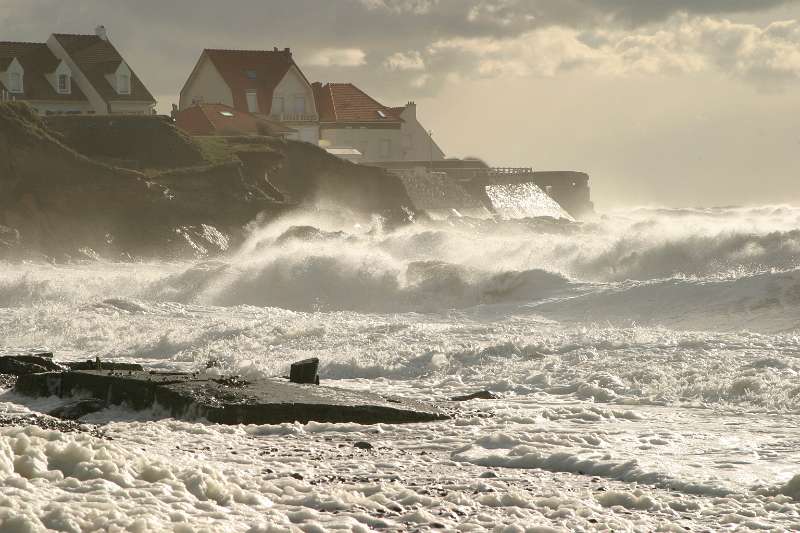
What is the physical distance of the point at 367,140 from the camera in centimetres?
6350

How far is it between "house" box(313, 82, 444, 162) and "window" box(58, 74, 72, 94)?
15793 mm

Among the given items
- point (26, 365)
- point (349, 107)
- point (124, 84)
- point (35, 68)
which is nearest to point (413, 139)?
point (349, 107)

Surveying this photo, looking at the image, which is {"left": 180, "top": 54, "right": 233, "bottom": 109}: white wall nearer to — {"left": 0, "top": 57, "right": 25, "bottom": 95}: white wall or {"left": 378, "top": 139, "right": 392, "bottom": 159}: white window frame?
{"left": 378, "top": 139, "right": 392, "bottom": 159}: white window frame

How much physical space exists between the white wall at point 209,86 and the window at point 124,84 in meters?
10.8

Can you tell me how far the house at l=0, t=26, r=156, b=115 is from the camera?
48219mm

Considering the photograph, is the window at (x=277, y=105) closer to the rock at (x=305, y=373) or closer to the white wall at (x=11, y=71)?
the white wall at (x=11, y=71)

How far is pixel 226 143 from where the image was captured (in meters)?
47.1

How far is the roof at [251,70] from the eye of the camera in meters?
60.2

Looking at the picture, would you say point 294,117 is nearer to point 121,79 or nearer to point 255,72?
point 255,72

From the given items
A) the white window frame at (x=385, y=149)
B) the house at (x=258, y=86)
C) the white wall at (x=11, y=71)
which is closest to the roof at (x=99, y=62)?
the white wall at (x=11, y=71)

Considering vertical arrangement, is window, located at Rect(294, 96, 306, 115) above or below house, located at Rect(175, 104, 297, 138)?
above

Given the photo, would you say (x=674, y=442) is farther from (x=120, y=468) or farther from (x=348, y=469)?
(x=120, y=468)

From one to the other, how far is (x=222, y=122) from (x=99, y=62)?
20.0 feet

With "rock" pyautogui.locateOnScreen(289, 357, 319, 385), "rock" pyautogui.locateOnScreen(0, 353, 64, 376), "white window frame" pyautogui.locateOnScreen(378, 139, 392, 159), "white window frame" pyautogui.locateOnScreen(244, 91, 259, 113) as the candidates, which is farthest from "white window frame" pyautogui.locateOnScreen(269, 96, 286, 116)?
"rock" pyautogui.locateOnScreen(289, 357, 319, 385)
